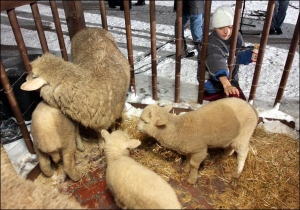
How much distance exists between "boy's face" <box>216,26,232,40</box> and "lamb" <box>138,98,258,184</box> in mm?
1173

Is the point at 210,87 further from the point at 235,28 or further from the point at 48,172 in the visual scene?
the point at 48,172

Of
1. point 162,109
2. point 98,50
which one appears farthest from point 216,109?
point 98,50

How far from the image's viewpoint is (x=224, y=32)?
11.4 feet

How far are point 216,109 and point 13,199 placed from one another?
1.74m

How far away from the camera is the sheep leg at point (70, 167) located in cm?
273

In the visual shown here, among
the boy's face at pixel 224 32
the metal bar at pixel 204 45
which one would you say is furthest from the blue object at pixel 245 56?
the metal bar at pixel 204 45

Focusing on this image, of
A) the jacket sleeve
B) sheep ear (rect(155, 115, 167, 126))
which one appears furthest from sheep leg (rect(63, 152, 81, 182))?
the jacket sleeve

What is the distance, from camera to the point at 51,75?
2.42 m

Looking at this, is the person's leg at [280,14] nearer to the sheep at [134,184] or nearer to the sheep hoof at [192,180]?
the sheep hoof at [192,180]

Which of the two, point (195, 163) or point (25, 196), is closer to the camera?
point (25, 196)

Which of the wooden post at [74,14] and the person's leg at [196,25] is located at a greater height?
the wooden post at [74,14]

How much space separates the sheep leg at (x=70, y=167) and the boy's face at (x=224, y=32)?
7.26ft

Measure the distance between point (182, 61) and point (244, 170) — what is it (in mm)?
2732

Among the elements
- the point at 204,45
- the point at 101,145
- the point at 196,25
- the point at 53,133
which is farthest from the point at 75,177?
the point at 196,25
